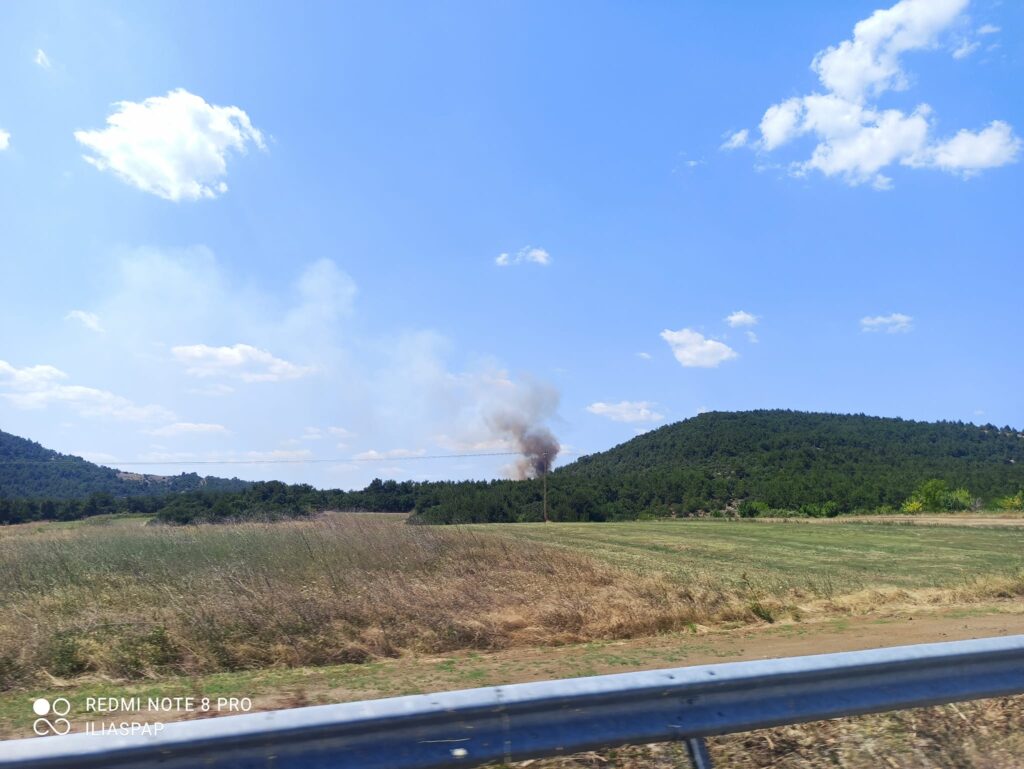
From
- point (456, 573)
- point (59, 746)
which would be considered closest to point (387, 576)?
point (456, 573)

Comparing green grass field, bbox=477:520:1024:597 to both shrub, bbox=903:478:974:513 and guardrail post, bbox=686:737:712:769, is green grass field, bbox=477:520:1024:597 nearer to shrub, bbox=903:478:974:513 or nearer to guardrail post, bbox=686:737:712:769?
guardrail post, bbox=686:737:712:769

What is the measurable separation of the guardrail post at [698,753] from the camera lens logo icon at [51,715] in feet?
15.5

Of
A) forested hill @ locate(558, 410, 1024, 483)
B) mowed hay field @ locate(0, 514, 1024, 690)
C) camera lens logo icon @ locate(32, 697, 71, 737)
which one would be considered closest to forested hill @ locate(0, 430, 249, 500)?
mowed hay field @ locate(0, 514, 1024, 690)

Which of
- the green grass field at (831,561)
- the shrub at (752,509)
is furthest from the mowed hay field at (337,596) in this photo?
the shrub at (752,509)

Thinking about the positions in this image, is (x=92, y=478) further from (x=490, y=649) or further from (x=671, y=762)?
(x=671, y=762)

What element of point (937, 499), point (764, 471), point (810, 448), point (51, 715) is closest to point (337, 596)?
point (51, 715)

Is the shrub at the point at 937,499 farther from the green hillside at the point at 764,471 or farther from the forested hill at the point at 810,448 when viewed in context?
the forested hill at the point at 810,448

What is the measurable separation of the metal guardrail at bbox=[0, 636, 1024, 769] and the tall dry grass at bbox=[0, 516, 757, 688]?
18.5ft

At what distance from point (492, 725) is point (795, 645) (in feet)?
22.3

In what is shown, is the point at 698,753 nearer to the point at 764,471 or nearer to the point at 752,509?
the point at 752,509

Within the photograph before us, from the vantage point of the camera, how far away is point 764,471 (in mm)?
106062

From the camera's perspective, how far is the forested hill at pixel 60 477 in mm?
57156

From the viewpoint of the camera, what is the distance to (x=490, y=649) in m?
9.50

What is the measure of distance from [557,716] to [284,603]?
713 centimetres
